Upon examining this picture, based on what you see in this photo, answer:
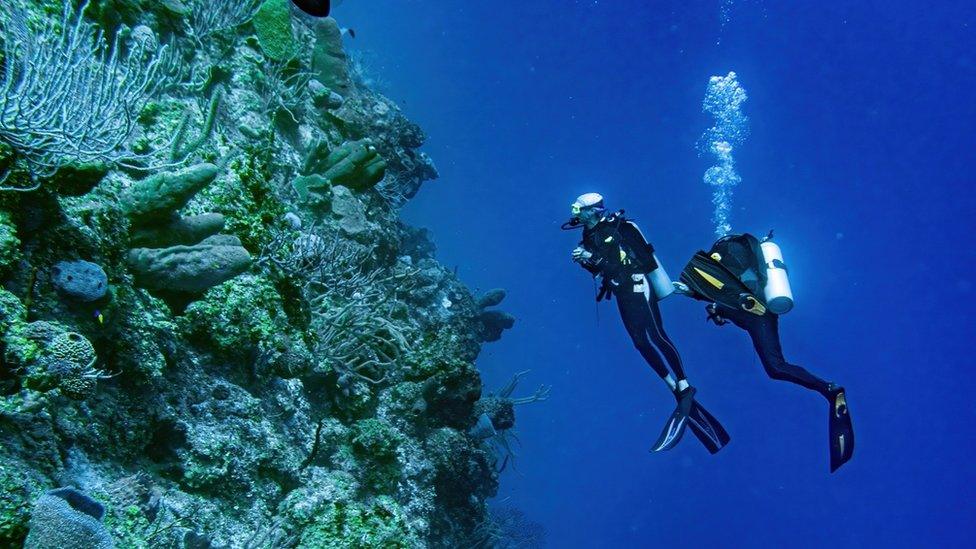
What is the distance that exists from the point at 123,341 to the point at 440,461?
10.3ft

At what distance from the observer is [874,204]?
55844 millimetres

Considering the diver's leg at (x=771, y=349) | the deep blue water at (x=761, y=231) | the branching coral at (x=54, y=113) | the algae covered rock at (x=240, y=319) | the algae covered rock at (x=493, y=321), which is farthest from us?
the deep blue water at (x=761, y=231)

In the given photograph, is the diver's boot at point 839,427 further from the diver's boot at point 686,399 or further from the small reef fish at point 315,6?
the small reef fish at point 315,6

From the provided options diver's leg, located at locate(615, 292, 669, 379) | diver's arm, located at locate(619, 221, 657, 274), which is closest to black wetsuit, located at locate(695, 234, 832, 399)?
diver's leg, located at locate(615, 292, 669, 379)

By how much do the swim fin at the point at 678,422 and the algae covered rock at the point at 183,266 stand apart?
5.21 meters

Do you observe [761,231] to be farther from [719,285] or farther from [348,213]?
[348,213]

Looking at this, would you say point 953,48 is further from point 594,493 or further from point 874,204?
point 594,493

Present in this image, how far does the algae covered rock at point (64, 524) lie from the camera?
1548 mm

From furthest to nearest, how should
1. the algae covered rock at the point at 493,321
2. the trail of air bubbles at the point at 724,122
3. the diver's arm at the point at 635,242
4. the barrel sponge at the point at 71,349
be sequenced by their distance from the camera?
the trail of air bubbles at the point at 724,122, the algae covered rock at the point at 493,321, the diver's arm at the point at 635,242, the barrel sponge at the point at 71,349

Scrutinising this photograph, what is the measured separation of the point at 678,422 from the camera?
6434 millimetres

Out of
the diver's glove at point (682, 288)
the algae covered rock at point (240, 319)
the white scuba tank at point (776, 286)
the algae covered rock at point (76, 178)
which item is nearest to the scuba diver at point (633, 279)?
the diver's glove at point (682, 288)

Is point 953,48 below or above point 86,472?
above

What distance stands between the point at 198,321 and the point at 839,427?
6.75 meters

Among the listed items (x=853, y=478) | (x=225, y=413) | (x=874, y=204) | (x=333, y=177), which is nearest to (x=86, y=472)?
(x=225, y=413)
